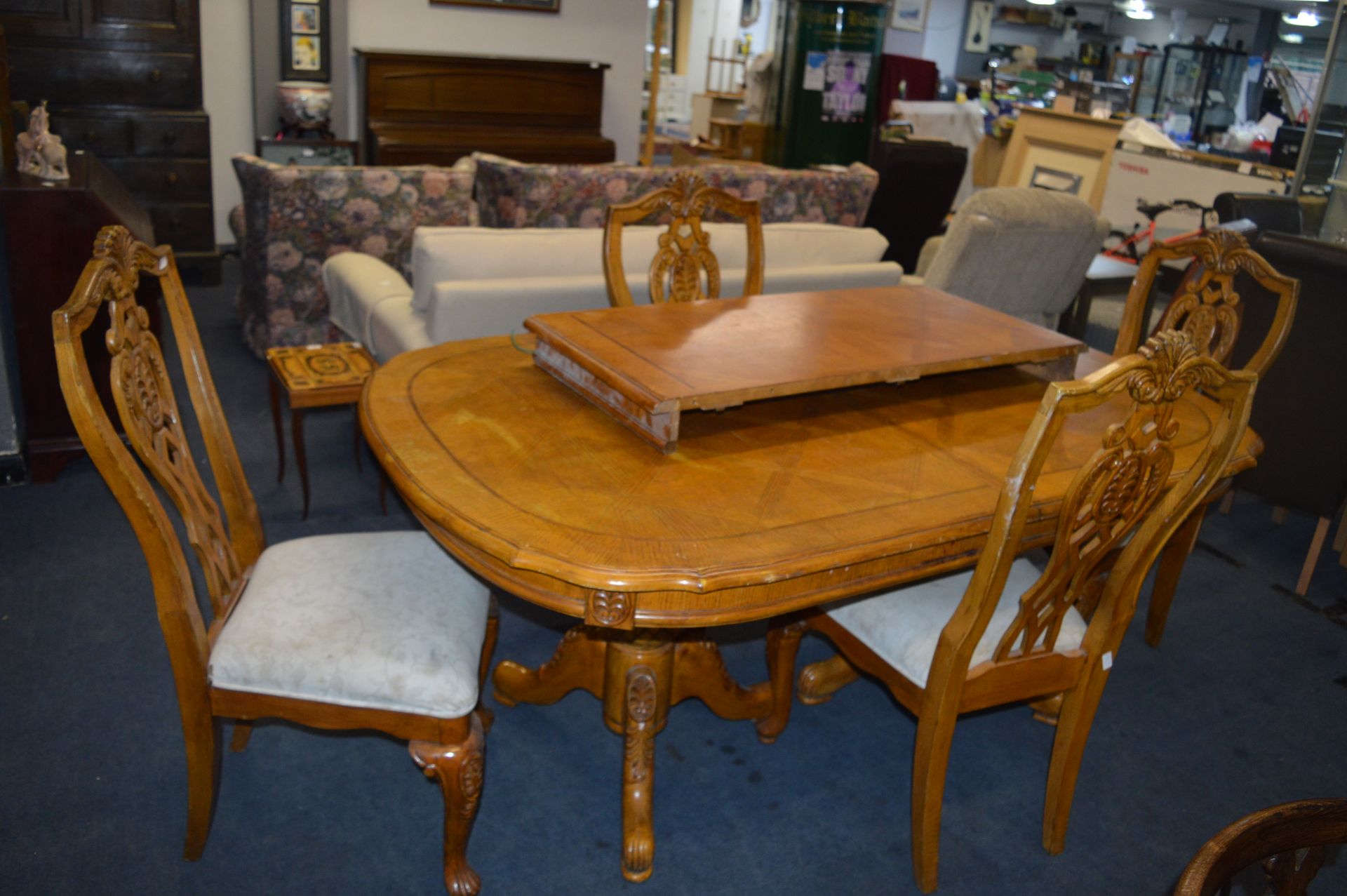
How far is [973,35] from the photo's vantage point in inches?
453

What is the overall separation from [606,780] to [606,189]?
1.95 meters

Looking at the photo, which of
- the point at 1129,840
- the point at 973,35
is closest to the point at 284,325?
the point at 1129,840

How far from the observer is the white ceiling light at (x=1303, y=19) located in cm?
1008

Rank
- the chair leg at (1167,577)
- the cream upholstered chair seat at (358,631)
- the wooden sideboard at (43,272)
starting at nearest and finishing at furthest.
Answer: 1. the cream upholstered chair seat at (358,631)
2. the chair leg at (1167,577)
3. the wooden sideboard at (43,272)

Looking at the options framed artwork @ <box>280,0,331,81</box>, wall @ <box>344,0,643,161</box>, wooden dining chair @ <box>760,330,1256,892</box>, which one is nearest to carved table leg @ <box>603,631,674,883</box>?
wooden dining chair @ <box>760,330,1256,892</box>

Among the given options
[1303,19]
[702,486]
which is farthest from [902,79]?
[702,486]

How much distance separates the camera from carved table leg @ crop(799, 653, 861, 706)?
87.3 inches

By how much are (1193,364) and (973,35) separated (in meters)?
11.4

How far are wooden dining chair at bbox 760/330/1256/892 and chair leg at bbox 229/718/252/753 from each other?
42.4 inches

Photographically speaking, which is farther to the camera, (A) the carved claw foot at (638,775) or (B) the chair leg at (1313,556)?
(B) the chair leg at (1313,556)

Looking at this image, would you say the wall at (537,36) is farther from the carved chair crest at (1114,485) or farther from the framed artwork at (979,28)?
the framed artwork at (979,28)

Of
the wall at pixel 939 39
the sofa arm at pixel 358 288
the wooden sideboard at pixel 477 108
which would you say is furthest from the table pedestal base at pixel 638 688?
the wall at pixel 939 39

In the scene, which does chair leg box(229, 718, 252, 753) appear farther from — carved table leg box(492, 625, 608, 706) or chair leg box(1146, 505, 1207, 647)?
chair leg box(1146, 505, 1207, 647)

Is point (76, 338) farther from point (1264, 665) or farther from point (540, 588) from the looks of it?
point (1264, 665)
